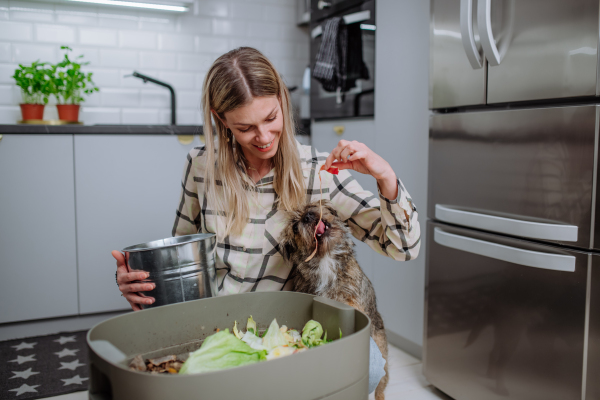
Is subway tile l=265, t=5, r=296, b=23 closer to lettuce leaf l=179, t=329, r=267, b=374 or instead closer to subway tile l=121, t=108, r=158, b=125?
subway tile l=121, t=108, r=158, b=125

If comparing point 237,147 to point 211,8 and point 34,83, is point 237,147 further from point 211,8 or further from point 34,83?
point 211,8

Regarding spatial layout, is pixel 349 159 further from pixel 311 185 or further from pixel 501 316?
pixel 501 316

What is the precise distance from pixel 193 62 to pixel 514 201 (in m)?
2.25

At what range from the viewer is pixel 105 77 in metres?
2.80

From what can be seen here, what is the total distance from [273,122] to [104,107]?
79.8 inches

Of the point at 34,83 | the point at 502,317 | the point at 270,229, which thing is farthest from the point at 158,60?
the point at 502,317

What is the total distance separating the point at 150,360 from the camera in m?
0.72

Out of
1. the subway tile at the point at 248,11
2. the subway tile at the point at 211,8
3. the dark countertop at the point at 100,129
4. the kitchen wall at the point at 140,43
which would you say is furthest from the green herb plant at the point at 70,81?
the subway tile at the point at 248,11

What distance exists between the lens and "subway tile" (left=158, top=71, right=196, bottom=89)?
9.72 ft

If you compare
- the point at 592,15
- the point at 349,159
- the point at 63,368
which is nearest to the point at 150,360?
the point at 349,159

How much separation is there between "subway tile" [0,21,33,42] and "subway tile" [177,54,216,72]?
0.82 metres

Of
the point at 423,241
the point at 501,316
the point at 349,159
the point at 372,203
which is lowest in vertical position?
the point at 501,316

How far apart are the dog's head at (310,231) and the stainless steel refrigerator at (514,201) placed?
626mm

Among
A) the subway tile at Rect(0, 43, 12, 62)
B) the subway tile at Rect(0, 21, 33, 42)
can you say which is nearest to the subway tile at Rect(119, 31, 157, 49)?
the subway tile at Rect(0, 21, 33, 42)
